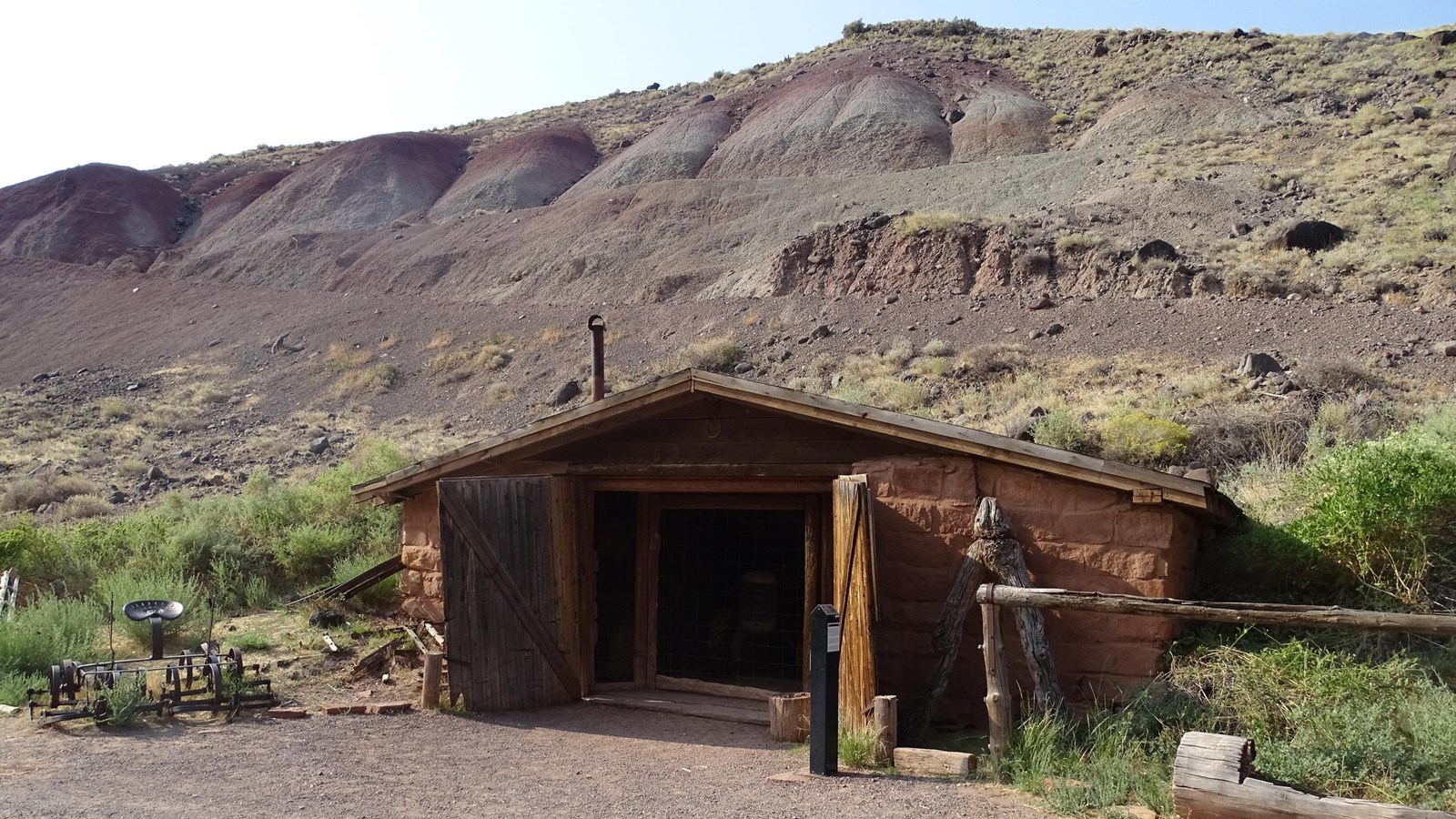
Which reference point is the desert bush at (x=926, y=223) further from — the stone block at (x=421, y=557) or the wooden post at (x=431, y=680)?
the wooden post at (x=431, y=680)

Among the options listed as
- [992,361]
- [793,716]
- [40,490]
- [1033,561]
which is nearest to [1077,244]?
[992,361]

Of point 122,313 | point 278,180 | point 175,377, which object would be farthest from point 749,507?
point 278,180

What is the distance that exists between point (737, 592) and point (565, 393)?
13.6 metres

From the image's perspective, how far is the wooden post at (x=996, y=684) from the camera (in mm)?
6817

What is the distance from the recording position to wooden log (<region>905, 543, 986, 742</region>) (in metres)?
7.88


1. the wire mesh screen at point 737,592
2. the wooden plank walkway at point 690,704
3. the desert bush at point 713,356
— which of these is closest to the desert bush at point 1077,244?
the desert bush at point 713,356

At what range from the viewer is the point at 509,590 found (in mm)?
9344

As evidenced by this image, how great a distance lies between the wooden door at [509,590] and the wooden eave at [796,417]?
435 millimetres

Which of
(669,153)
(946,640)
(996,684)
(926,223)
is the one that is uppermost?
(669,153)

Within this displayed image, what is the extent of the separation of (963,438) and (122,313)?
37189 mm

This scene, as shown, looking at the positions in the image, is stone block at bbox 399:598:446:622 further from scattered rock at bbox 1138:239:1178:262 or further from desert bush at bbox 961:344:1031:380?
scattered rock at bbox 1138:239:1178:262

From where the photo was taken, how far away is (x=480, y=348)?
Result: 29609mm

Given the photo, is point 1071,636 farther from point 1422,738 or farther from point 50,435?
point 50,435

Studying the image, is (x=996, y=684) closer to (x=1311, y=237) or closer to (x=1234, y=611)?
(x=1234, y=611)
